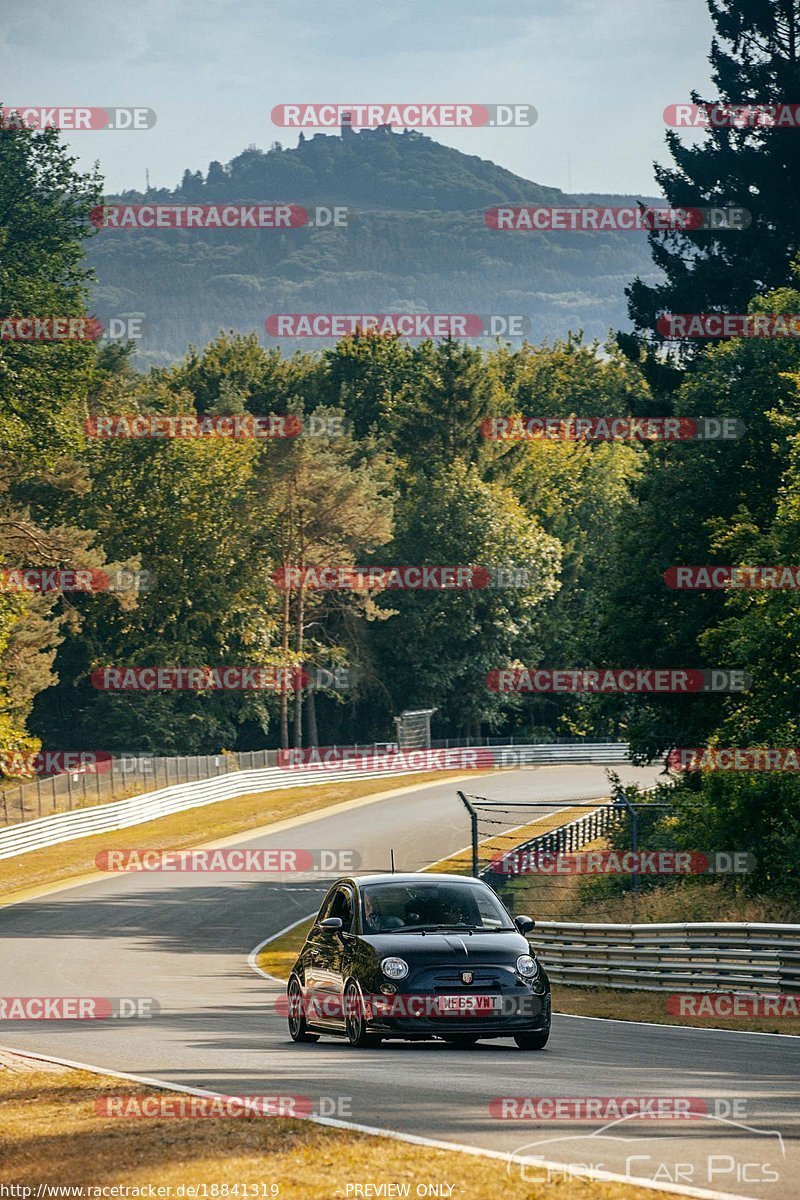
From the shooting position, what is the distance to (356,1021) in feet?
47.9

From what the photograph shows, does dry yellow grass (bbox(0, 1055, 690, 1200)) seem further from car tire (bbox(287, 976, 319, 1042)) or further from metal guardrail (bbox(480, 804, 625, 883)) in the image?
metal guardrail (bbox(480, 804, 625, 883))

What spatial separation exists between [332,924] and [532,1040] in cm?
209

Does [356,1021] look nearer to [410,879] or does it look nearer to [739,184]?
[410,879]

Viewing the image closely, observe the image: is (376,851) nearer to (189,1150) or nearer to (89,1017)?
(89,1017)

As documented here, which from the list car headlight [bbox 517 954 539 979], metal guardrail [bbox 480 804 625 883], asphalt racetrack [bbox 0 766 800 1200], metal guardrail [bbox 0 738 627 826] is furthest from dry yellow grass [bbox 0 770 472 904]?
car headlight [bbox 517 954 539 979]

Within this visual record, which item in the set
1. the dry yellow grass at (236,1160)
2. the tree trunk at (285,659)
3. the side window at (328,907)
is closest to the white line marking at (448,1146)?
the dry yellow grass at (236,1160)

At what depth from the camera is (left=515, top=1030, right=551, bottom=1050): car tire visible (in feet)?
47.2

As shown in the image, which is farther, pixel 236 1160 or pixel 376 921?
pixel 376 921

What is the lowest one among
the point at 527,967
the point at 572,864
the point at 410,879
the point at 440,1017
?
the point at 572,864

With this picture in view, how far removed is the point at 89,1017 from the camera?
19547mm

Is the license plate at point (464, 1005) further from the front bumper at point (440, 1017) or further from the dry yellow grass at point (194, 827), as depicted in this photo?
the dry yellow grass at point (194, 827)

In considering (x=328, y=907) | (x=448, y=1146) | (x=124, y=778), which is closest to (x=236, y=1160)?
(x=448, y=1146)

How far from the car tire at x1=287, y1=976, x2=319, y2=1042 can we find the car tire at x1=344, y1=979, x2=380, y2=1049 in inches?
48.9

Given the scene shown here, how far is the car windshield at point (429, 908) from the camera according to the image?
49.1ft
